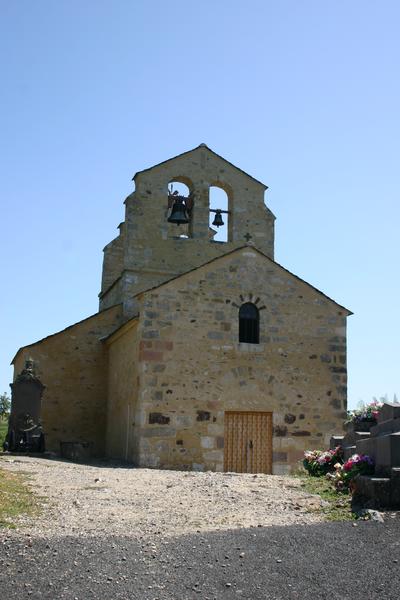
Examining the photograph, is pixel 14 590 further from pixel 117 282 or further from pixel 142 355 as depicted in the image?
pixel 117 282

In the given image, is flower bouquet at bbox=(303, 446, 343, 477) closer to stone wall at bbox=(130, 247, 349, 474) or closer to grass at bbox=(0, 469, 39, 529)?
stone wall at bbox=(130, 247, 349, 474)

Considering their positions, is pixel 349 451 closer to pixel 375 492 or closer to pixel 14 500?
pixel 375 492

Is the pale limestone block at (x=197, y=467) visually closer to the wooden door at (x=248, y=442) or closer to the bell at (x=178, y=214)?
the wooden door at (x=248, y=442)

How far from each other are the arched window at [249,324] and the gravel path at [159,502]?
4926mm

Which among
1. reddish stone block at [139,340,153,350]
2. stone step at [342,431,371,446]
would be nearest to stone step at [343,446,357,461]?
stone step at [342,431,371,446]

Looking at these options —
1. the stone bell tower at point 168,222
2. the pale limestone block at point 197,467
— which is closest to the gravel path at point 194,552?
the pale limestone block at point 197,467

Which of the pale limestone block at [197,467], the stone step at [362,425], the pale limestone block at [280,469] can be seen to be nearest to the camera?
the stone step at [362,425]

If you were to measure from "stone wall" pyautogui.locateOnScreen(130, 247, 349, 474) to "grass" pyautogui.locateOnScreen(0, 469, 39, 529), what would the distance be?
5.09 metres

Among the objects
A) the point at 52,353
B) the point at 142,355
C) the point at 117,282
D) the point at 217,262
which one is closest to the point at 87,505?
the point at 142,355

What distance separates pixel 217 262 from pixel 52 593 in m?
12.5

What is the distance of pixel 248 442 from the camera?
56.9 feet

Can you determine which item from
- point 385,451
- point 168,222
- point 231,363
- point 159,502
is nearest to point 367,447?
point 385,451

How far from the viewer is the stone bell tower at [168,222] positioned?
21.4 meters

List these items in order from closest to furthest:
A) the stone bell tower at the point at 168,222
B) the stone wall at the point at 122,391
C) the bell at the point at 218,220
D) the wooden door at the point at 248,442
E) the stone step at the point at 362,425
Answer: the stone step at the point at 362,425 → the wooden door at the point at 248,442 → the stone wall at the point at 122,391 → the stone bell tower at the point at 168,222 → the bell at the point at 218,220
